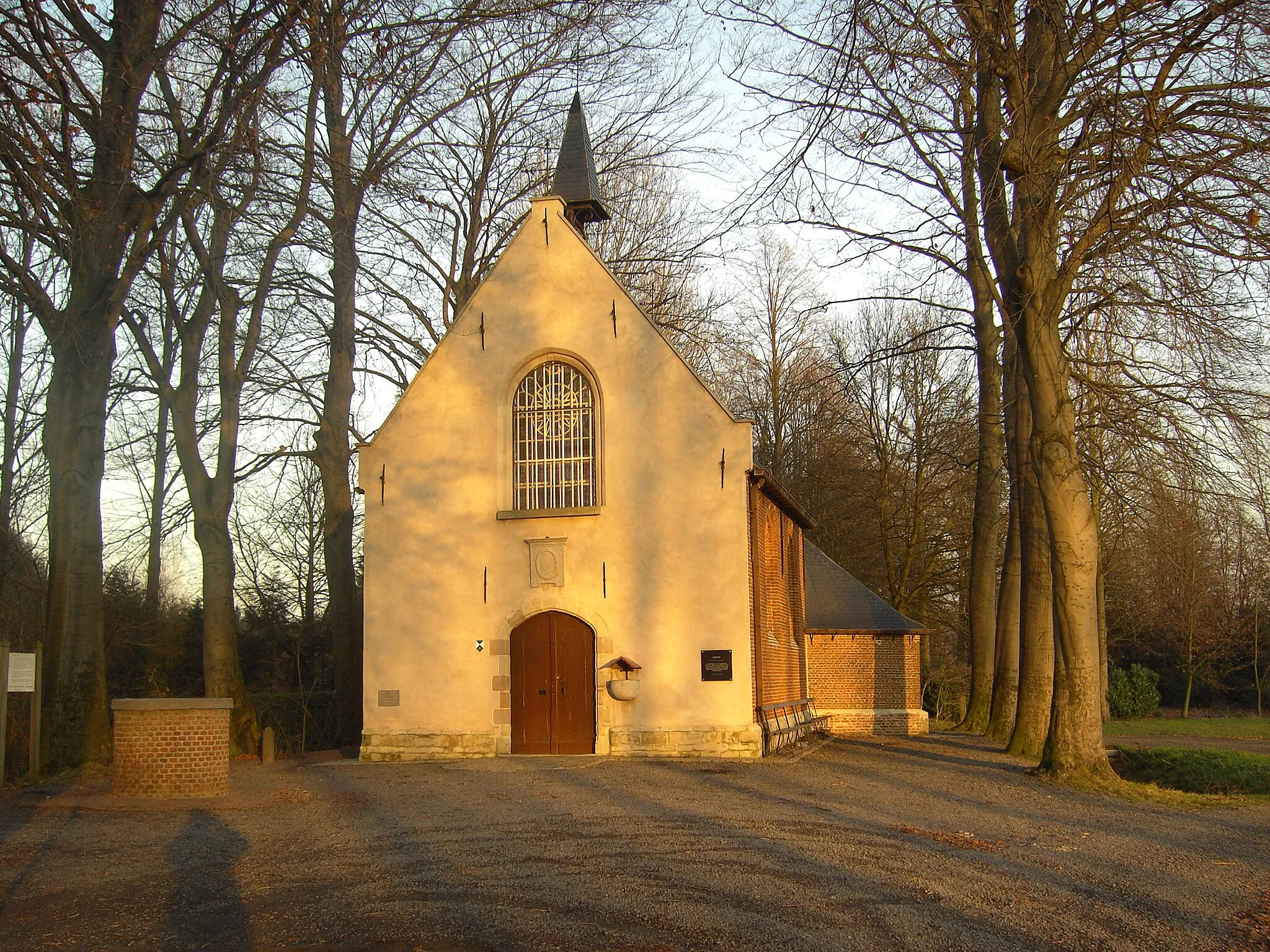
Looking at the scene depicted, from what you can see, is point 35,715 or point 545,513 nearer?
point 35,715

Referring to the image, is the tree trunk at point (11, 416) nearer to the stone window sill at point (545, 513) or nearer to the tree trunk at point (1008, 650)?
the stone window sill at point (545, 513)

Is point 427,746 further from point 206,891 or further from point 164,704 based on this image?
point 206,891

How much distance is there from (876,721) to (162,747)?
718 inches

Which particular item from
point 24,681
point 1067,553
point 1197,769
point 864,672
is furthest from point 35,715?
point 864,672

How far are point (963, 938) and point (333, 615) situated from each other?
17394 millimetres

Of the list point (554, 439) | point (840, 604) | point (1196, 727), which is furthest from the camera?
point (1196, 727)

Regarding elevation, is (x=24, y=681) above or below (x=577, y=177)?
below

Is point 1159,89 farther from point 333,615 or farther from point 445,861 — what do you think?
point 333,615

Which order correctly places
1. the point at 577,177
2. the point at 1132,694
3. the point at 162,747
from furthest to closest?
the point at 1132,694
the point at 577,177
the point at 162,747

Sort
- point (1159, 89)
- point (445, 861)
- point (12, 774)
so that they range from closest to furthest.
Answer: point (445, 861), point (1159, 89), point (12, 774)

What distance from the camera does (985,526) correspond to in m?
23.5

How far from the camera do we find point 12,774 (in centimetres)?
1460

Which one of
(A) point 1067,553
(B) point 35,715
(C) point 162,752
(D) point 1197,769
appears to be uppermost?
(A) point 1067,553

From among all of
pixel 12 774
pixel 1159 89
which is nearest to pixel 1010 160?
pixel 1159 89
